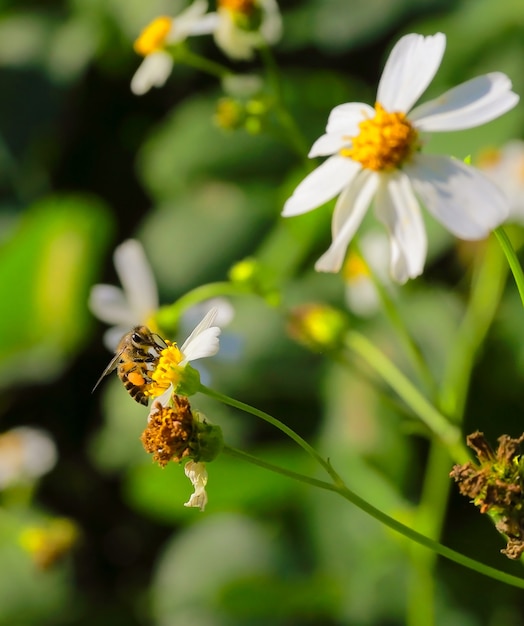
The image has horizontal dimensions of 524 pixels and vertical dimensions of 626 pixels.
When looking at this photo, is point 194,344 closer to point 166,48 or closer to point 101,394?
point 166,48

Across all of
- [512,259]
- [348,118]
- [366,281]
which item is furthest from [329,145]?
[366,281]

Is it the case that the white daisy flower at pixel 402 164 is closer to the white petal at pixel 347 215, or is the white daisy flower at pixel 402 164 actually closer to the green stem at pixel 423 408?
the white petal at pixel 347 215

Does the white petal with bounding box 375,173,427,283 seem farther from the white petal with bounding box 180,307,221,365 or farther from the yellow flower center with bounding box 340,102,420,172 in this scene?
the white petal with bounding box 180,307,221,365

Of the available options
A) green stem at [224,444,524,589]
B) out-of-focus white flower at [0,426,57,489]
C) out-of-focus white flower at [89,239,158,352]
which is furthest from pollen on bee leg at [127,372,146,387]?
out-of-focus white flower at [0,426,57,489]

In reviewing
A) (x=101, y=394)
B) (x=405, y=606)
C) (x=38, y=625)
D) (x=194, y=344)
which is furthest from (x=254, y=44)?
(x=38, y=625)

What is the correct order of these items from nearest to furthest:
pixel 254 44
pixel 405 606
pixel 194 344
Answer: pixel 194 344, pixel 254 44, pixel 405 606

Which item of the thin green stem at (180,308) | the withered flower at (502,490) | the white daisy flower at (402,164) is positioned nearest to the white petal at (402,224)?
the white daisy flower at (402,164)

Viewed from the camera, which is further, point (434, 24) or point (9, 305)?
point (9, 305)

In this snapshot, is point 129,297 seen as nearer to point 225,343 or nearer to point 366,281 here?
point 225,343
